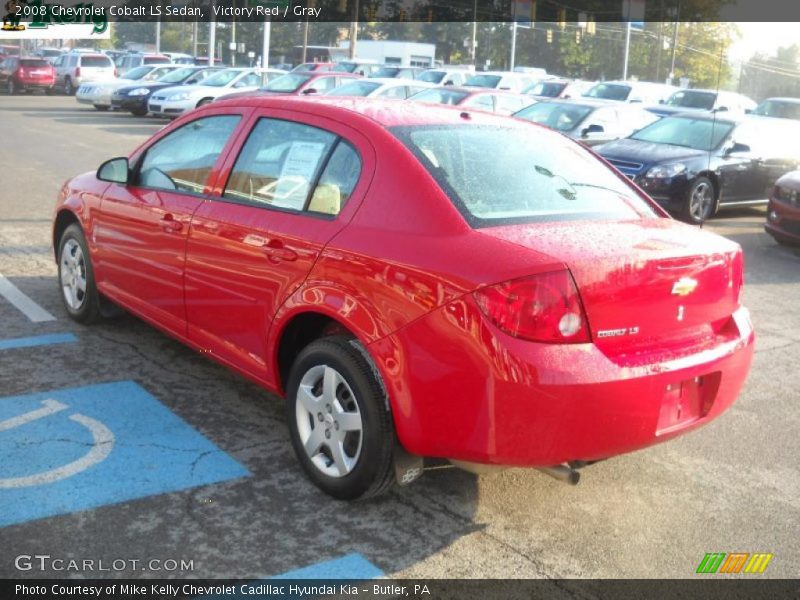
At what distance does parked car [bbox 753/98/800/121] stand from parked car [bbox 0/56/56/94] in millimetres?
29521

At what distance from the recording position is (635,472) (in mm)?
4355

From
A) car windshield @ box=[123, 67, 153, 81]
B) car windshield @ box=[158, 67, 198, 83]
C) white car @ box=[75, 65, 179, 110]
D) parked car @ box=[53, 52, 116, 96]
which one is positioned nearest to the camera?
car windshield @ box=[158, 67, 198, 83]

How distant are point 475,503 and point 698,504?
99 cm

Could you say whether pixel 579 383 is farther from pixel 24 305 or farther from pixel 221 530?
pixel 24 305

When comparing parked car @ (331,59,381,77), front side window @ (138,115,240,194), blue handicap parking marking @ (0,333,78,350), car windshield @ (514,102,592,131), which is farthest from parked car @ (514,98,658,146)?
parked car @ (331,59,381,77)

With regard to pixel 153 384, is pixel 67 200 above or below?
above

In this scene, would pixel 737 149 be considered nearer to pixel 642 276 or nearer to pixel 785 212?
pixel 785 212

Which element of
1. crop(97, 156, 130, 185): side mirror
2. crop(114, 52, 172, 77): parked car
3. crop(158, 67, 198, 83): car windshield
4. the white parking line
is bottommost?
the white parking line

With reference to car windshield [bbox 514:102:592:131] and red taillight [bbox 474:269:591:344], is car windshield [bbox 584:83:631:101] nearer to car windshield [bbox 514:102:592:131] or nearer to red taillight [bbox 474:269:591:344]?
car windshield [bbox 514:102:592:131]

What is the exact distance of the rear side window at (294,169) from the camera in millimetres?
4047

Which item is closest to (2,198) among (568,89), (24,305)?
(24,305)

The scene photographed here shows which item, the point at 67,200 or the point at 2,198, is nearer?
the point at 67,200

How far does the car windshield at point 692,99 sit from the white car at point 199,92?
11825mm

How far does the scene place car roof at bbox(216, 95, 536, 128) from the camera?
4.21 metres
